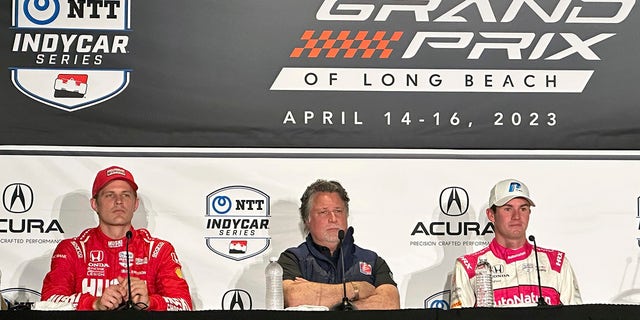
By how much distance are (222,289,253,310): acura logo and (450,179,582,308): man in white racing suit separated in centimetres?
99

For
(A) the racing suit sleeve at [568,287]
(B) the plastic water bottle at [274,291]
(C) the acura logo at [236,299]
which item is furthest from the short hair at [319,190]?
(A) the racing suit sleeve at [568,287]

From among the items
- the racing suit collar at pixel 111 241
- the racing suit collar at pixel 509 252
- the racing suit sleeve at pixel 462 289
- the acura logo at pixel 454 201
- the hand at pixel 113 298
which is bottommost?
the hand at pixel 113 298

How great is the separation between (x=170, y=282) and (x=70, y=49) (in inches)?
50.0

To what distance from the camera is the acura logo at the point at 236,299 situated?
493 centimetres

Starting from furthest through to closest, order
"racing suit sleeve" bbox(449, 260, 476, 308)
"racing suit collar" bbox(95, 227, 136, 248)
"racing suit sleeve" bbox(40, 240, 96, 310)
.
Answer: "racing suit collar" bbox(95, 227, 136, 248), "racing suit sleeve" bbox(449, 260, 476, 308), "racing suit sleeve" bbox(40, 240, 96, 310)

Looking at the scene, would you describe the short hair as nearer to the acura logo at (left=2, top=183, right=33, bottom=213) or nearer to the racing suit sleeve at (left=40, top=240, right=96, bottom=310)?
the racing suit sleeve at (left=40, top=240, right=96, bottom=310)

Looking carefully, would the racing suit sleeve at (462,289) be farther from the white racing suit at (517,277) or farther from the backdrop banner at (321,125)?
the backdrop banner at (321,125)

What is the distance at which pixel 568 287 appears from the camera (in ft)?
14.8

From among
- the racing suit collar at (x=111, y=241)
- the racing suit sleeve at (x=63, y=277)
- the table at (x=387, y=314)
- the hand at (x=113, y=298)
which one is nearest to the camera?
the table at (x=387, y=314)

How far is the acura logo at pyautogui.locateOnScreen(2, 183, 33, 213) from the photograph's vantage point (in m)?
4.87

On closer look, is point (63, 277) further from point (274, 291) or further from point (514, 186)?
point (514, 186)

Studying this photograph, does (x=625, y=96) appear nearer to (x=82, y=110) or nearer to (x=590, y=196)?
(x=590, y=196)

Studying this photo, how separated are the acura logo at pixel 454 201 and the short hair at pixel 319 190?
1.81ft

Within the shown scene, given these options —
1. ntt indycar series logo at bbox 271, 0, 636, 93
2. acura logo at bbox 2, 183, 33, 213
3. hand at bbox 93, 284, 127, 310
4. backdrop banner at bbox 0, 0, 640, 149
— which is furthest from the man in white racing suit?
acura logo at bbox 2, 183, 33, 213
